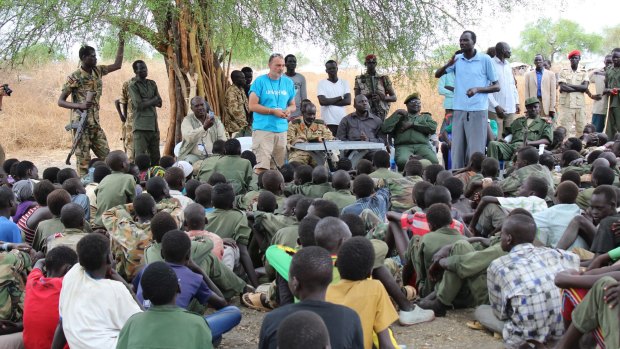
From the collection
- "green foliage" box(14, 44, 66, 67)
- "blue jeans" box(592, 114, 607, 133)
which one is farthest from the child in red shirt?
"blue jeans" box(592, 114, 607, 133)

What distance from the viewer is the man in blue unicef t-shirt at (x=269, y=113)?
9.27m

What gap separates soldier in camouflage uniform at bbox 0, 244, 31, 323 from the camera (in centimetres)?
471

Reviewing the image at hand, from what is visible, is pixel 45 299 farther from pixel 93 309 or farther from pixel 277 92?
pixel 277 92

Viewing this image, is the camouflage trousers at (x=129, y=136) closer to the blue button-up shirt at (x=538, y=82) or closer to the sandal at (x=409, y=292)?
the blue button-up shirt at (x=538, y=82)

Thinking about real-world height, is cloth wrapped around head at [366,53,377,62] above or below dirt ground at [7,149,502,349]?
above

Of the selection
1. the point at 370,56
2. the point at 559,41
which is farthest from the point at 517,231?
the point at 559,41

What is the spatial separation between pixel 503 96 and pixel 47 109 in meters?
12.6

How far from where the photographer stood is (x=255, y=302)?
18.0ft

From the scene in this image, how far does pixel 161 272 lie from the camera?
3.64 metres

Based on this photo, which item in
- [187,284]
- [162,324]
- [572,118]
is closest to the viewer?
[162,324]

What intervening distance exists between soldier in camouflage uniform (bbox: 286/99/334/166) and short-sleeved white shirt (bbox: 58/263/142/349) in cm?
576

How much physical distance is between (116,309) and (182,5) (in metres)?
6.11

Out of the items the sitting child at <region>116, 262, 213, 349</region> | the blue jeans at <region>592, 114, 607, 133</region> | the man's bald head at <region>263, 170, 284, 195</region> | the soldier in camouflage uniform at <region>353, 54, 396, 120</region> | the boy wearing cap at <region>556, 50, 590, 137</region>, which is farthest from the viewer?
the boy wearing cap at <region>556, 50, 590, 137</region>

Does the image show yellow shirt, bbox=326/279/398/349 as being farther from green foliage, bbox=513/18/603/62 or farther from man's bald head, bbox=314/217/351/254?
green foliage, bbox=513/18/603/62
